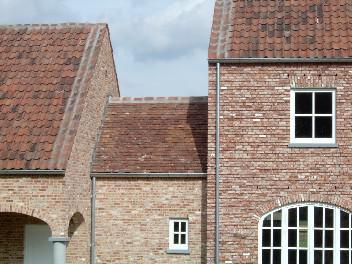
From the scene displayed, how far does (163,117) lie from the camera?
75.0ft

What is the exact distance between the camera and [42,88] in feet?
67.7

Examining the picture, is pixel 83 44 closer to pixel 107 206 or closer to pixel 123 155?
pixel 123 155

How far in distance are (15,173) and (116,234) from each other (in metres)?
3.80

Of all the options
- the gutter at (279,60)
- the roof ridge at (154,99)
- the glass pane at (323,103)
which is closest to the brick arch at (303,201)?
the glass pane at (323,103)

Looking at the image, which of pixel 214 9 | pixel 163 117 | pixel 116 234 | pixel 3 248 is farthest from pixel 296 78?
pixel 3 248

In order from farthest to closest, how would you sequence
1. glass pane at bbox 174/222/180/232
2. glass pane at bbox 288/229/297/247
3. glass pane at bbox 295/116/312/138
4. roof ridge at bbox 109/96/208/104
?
1. roof ridge at bbox 109/96/208/104
2. glass pane at bbox 174/222/180/232
3. glass pane at bbox 295/116/312/138
4. glass pane at bbox 288/229/297/247

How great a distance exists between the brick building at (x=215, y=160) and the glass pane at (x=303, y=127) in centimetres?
3

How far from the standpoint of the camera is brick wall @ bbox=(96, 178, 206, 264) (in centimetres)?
2027

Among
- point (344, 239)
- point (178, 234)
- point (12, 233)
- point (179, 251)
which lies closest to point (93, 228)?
point (12, 233)

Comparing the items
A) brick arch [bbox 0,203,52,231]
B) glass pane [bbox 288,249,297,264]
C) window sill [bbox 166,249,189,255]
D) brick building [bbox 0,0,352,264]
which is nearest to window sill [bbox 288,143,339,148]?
brick building [bbox 0,0,352,264]

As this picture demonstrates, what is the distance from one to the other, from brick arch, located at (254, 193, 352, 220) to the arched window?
5.0 inches

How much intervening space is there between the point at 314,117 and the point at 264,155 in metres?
1.66

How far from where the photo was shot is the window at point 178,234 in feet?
66.7

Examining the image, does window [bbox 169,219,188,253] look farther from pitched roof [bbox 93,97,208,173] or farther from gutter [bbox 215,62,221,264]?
gutter [bbox 215,62,221,264]
